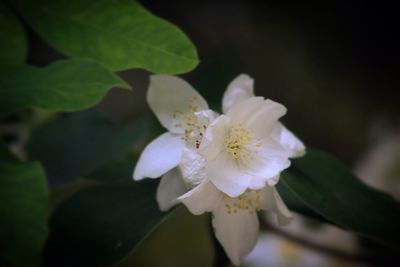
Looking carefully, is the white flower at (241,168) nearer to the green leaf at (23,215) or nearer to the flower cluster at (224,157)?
the flower cluster at (224,157)

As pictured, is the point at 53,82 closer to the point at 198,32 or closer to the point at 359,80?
the point at 198,32

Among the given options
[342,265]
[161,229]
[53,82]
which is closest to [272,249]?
[342,265]

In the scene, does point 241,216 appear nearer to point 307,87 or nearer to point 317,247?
point 317,247

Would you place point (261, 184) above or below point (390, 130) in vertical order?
above

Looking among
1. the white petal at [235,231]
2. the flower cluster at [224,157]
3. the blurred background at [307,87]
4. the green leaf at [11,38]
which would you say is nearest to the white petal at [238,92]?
the flower cluster at [224,157]

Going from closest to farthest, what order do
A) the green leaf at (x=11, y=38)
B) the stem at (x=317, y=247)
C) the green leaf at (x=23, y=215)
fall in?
the green leaf at (x=23, y=215), the green leaf at (x=11, y=38), the stem at (x=317, y=247)

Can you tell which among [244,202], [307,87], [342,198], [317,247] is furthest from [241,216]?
[307,87]
